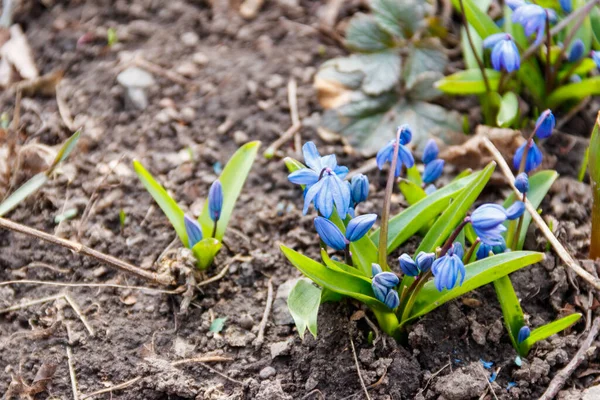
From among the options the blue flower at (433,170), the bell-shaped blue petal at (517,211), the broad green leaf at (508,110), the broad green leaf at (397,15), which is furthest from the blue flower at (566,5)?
the bell-shaped blue petal at (517,211)

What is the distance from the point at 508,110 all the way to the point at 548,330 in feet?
3.55

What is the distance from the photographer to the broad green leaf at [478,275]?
2.27 m

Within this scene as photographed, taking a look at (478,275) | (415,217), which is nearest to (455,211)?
(415,217)

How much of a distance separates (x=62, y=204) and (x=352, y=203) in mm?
1342

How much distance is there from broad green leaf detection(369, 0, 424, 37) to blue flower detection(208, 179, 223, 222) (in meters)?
1.46

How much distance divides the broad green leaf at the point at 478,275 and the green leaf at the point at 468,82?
113 centimetres

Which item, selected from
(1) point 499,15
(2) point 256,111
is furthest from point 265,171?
(1) point 499,15

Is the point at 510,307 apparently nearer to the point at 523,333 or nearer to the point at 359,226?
the point at 523,333

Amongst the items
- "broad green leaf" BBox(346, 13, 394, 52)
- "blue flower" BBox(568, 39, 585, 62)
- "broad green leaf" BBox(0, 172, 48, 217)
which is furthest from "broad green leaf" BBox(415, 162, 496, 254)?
"broad green leaf" BBox(0, 172, 48, 217)

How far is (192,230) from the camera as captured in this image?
8.58 feet

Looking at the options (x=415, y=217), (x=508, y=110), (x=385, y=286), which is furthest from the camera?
(x=508, y=110)

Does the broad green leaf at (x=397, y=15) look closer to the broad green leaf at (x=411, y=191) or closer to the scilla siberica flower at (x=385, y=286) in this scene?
the broad green leaf at (x=411, y=191)

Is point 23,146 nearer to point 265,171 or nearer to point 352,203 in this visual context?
point 265,171

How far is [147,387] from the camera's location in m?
2.43
